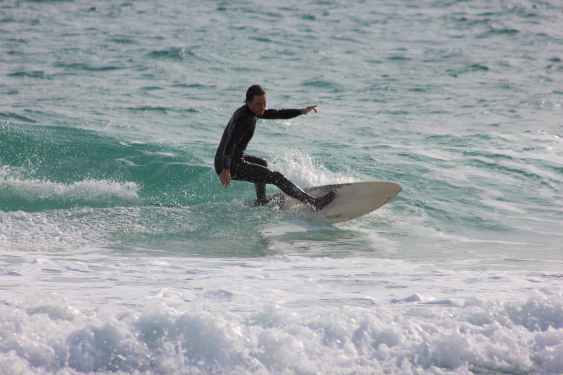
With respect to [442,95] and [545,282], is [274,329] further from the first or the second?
[442,95]

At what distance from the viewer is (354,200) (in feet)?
23.3

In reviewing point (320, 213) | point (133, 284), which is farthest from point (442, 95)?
point (133, 284)

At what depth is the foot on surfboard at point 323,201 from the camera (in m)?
6.93

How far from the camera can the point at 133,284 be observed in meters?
4.49

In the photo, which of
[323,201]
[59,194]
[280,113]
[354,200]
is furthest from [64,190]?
[354,200]

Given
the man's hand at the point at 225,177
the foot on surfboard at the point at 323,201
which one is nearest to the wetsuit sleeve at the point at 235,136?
the man's hand at the point at 225,177

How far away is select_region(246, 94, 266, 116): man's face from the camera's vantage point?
20.1ft

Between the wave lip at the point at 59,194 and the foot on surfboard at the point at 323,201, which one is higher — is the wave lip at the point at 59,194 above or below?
below

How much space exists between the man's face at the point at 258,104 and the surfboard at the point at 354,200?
1.52 meters

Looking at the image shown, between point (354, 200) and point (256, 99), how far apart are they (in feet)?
6.46

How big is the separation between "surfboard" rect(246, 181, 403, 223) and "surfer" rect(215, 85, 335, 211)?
121 mm

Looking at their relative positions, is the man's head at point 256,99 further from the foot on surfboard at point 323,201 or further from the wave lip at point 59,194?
the wave lip at point 59,194

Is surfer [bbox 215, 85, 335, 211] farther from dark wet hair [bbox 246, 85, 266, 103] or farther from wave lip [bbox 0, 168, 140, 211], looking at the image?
wave lip [bbox 0, 168, 140, 211]

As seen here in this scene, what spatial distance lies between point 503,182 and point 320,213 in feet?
13.3
